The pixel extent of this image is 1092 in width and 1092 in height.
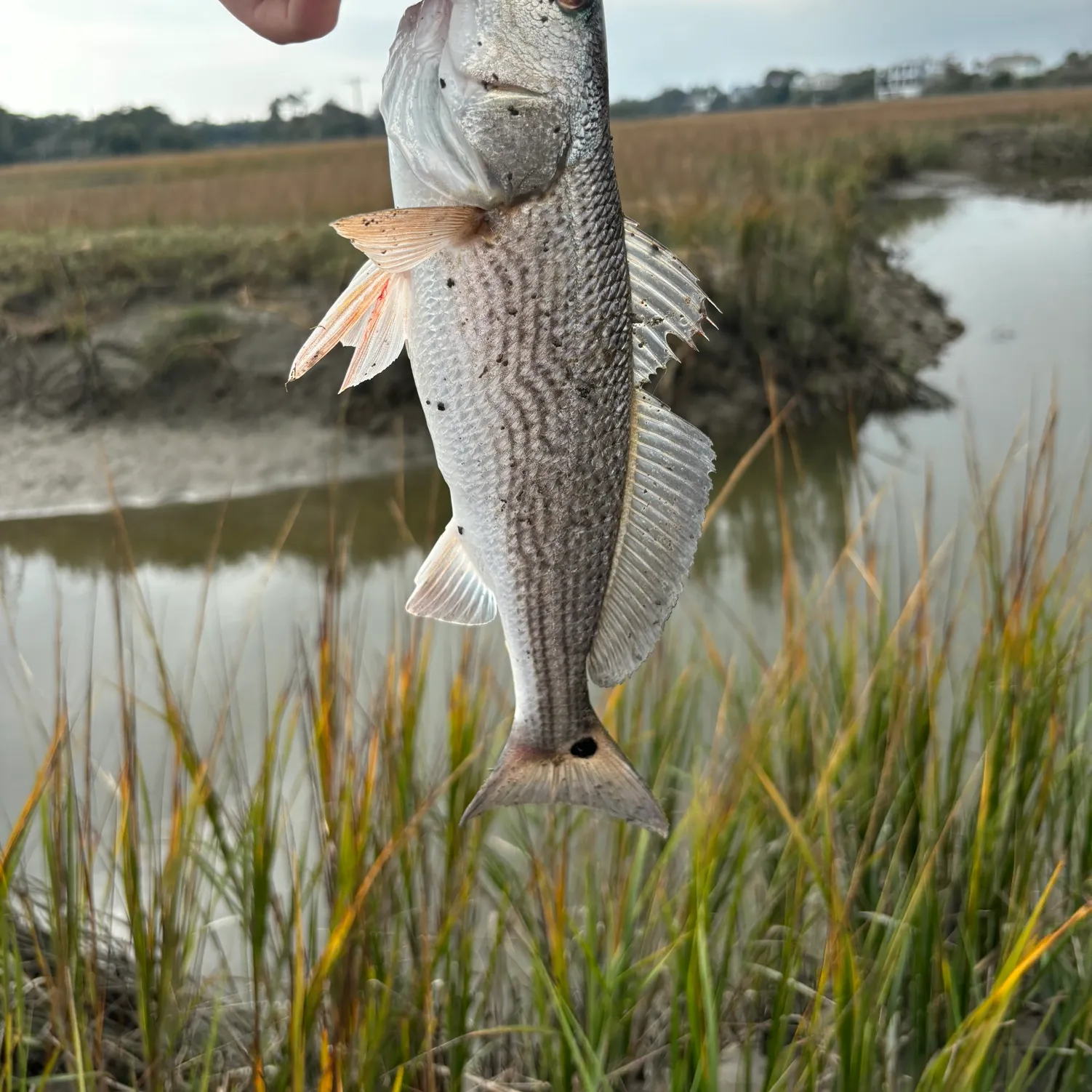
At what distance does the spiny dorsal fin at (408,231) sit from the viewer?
76 cm

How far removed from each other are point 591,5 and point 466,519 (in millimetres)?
423

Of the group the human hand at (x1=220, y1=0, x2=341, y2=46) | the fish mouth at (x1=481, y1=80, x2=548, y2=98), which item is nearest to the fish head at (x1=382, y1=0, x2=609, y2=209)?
the fish mouth at (x1=481, y1=80, x2=548, y2=98)

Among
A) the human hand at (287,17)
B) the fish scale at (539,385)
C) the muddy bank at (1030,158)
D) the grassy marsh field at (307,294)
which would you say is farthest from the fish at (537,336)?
the muddy bank at (1030,158)

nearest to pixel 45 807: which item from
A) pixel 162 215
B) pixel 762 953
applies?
pixel 762 953

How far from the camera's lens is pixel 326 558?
220 inches

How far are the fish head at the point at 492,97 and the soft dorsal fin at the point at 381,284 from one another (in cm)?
5

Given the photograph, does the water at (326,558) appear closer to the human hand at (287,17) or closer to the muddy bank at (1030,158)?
the human hand at (287,17)

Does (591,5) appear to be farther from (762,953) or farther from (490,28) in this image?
(762,953)

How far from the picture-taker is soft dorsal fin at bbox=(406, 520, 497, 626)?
91cm

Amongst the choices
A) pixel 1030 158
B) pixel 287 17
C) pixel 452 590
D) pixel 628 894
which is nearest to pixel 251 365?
pixel 628 894

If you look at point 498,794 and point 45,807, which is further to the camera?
point 45,807

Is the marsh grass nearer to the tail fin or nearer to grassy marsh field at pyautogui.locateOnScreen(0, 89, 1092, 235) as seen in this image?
the tail fin

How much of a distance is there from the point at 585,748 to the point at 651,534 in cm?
20

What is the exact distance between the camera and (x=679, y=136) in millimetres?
16812
